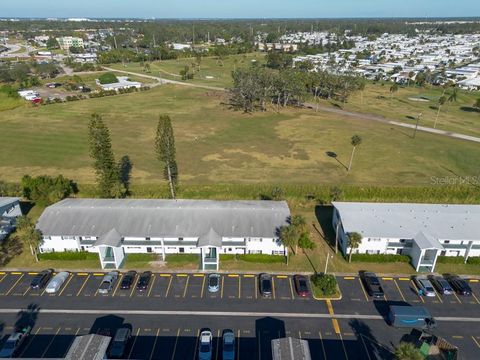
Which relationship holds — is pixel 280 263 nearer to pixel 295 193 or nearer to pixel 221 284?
pixel 221 284

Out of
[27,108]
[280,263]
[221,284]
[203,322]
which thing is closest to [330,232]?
[280,263]

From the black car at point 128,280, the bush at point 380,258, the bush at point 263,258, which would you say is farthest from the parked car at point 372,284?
the black car at point 128,280

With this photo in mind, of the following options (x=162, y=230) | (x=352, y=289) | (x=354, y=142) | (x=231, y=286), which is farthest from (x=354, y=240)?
(x=354, y=142)

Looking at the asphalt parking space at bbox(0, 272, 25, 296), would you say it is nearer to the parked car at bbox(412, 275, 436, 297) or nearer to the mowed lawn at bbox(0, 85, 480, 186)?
the mowed lawn at bbox(0, 85, 480, 186)

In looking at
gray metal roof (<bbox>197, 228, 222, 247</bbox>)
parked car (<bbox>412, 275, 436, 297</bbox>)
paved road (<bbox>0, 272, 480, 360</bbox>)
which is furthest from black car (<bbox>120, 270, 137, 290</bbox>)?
parked car (<bbox>412, 275, 436, 297</bbox>)

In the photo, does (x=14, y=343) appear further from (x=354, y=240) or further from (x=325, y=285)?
(x=354, y=240)
